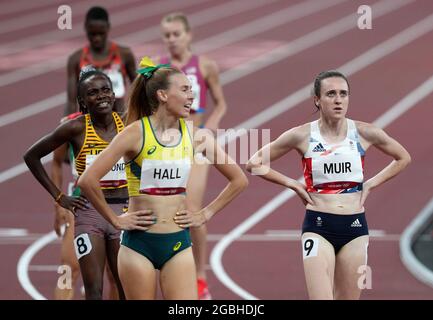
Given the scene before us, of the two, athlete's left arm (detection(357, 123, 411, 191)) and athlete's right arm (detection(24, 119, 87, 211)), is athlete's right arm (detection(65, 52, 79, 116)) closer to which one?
athlete's right arm (detection(24, 119, 87, 211))

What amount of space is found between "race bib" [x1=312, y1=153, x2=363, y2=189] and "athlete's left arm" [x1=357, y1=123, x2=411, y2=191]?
18cm

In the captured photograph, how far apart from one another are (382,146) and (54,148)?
2213 millimetres

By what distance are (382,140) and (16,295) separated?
3.95 m

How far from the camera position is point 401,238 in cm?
1219

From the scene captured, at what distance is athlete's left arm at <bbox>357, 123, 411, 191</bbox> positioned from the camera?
25.5 ft

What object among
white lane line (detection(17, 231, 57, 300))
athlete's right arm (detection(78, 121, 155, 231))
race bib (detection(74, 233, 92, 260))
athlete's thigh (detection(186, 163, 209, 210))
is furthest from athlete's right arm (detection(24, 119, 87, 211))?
athlete's thigh (detection(186, 163, 209, 210))

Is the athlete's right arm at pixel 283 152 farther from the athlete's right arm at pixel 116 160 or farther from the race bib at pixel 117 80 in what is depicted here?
the race bib at pixel 117 80

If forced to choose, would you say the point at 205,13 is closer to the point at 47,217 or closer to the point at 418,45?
the point at 418,45

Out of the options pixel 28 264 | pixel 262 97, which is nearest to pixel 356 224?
pixel 28 264

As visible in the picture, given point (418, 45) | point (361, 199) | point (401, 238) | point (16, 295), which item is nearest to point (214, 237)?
point (401, 238)

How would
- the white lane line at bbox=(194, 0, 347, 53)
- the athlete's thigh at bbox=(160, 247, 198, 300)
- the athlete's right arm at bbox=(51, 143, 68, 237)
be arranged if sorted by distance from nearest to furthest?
the athlete's thigh at bbox=(160, 247, 198, 300) < the athlete's right arm at bbox=(51, 143, 68, 237) < the white lane line at bbox=(194, 0, 347, 53)

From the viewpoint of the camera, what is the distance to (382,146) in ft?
25.8

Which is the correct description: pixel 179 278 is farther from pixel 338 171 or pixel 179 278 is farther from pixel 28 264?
pixel 28 264

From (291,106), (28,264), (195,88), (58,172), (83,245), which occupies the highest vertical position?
(291,106)
